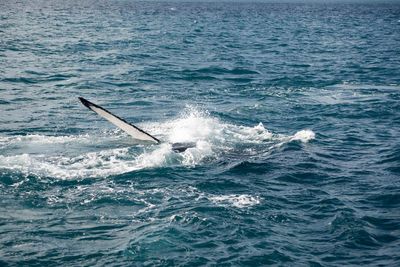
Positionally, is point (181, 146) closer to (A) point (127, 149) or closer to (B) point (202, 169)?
(A) point (127, 149)

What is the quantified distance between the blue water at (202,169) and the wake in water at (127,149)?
0.09m

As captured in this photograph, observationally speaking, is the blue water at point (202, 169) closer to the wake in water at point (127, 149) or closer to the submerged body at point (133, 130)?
the wake in water at point (127, 149)

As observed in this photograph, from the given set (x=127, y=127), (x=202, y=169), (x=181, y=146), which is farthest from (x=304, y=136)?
(x=127, y=127)

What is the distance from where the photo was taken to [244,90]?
118ft

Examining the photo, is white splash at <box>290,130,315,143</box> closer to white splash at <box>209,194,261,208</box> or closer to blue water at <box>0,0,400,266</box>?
blue water at <box>0,0,400,266</box>

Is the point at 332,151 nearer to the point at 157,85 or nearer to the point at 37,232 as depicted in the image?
the point at 37,232

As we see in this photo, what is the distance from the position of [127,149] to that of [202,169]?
4202 mm

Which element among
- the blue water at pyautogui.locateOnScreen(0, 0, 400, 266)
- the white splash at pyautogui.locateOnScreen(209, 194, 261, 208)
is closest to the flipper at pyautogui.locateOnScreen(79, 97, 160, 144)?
the blue water at pyautogui.locateOnScreen(0, 0, 400, 266)

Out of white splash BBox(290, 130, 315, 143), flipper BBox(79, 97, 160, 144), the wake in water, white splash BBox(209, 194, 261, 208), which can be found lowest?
white splash BBox(209, 194, 261, 208)

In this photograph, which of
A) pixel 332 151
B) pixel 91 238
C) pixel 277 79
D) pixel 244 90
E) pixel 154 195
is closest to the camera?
pixel 91 238

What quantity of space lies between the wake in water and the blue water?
9 cm

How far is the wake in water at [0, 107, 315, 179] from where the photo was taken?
19.6m

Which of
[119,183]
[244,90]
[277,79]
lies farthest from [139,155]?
[277,79]

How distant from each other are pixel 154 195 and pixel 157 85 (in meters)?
21.0
